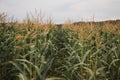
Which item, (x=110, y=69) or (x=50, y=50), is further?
(x=50, y=50)

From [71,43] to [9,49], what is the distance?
2303 millimetres

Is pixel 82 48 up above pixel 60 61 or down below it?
above

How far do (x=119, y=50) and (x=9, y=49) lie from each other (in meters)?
2.59

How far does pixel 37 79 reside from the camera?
3510mm

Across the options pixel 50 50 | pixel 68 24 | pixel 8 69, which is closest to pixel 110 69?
pixel 50 50

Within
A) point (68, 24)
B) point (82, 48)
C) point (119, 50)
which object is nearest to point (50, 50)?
point (82, 48)

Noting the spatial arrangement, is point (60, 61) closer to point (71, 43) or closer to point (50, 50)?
point (50, 50)

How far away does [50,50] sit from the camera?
634 cm

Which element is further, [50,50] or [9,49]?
[50,50]

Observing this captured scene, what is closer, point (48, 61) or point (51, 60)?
point (51, 60)

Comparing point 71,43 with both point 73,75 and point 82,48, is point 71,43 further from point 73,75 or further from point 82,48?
point 73,75

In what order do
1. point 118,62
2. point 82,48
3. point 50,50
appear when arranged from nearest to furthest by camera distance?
point 82,48 < point 118,62 < point 50,50

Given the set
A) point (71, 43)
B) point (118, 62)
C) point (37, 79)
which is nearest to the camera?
point (37, 79)

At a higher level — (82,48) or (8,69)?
(82,48)
